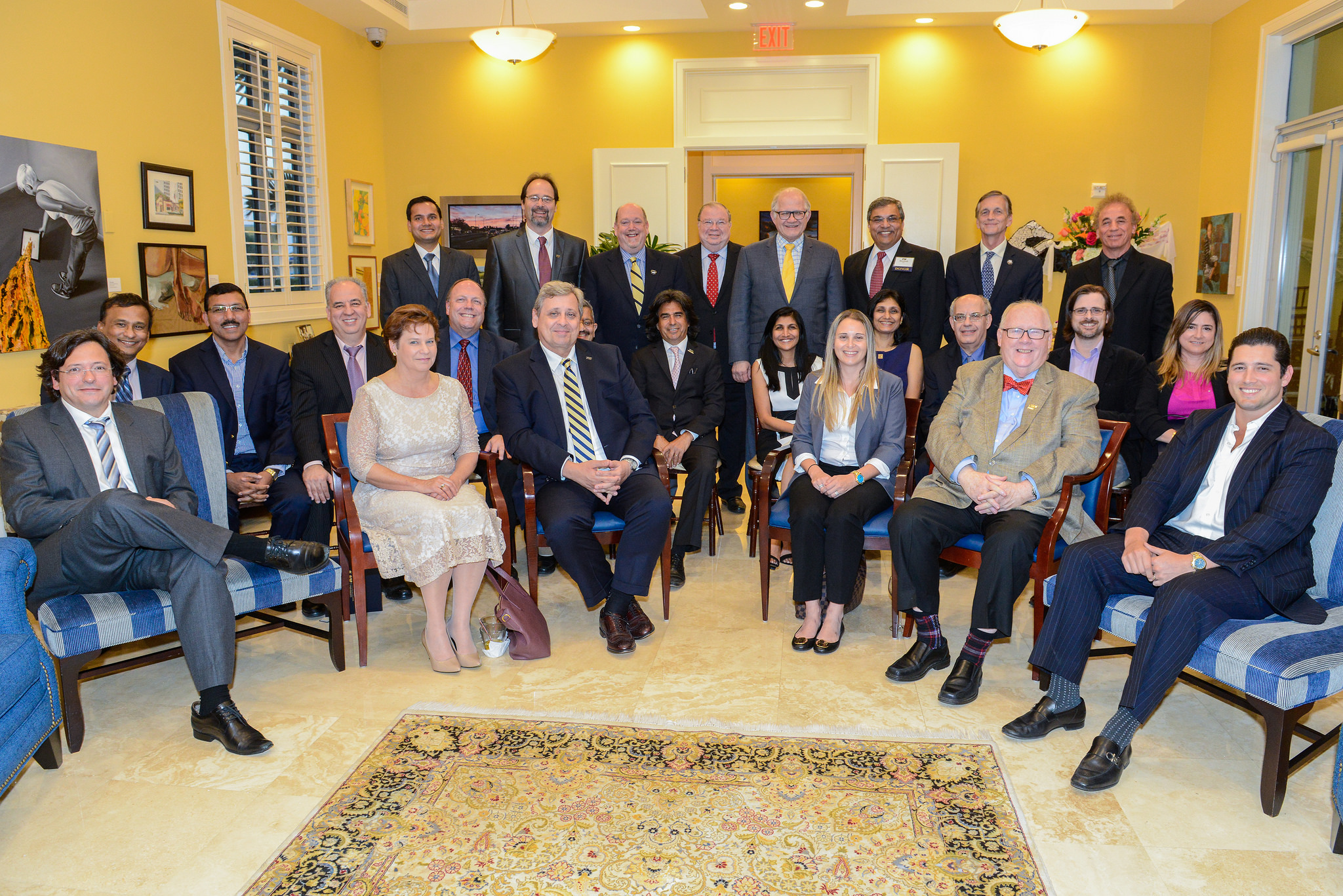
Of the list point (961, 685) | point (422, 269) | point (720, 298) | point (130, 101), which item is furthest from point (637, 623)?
point (130, 101)

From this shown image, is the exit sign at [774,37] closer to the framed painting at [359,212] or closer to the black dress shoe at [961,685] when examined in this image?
the framed painting at [359,212]

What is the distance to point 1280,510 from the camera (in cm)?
279

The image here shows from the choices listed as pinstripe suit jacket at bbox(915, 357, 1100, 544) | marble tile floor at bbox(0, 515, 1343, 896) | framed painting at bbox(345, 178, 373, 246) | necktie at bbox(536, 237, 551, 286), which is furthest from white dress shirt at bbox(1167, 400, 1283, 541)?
framed painting at bbox(345, 178, 373, 246)

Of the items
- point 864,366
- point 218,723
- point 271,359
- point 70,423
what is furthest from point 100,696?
point 864,366

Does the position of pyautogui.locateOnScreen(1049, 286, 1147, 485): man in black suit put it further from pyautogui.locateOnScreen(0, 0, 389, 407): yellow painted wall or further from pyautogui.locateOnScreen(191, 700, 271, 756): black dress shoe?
pyautogui.locateOnScreen(0, 0, 389, 407): yellow painted wall

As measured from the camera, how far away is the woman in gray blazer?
370 cm

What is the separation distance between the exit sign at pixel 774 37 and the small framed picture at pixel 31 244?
540 cm

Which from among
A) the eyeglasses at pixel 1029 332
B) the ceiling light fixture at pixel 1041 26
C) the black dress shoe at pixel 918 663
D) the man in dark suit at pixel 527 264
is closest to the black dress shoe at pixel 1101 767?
the black dress shoe at pixel 918 663

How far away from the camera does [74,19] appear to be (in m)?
4.79

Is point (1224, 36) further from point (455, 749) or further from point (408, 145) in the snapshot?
point (455, 749)

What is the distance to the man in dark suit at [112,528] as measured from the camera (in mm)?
2965

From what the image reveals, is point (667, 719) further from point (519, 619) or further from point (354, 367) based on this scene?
point (354, 367)

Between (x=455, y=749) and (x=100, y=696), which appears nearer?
(x=455, y=749)

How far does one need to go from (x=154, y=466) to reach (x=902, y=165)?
641cm
